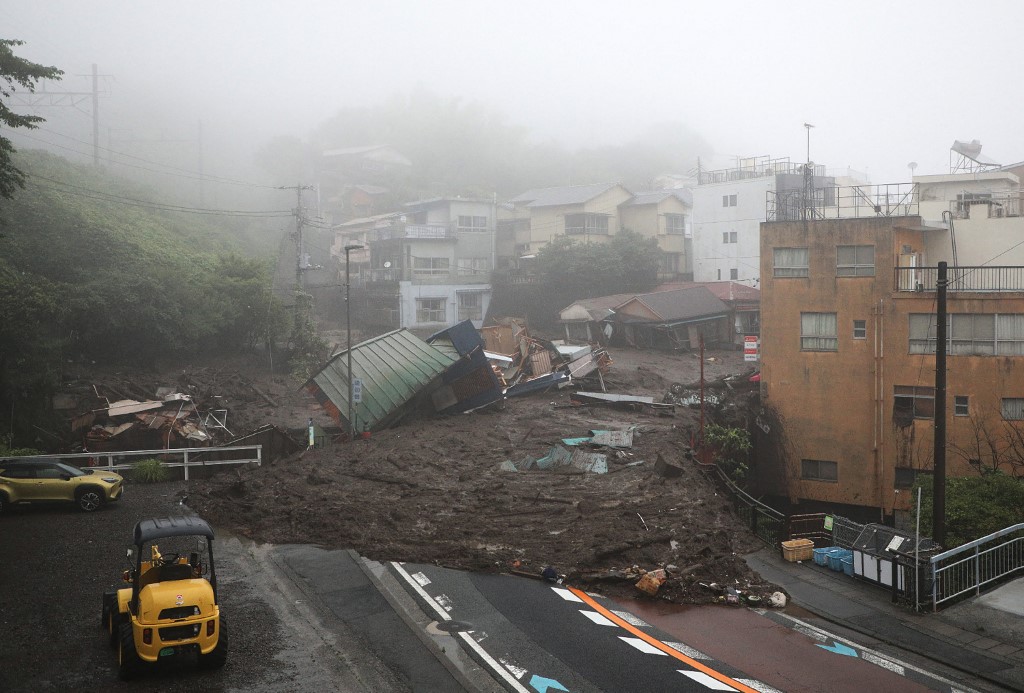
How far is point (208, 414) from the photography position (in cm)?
2891

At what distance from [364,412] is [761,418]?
1395 cm

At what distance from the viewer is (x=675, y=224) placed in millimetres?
60469

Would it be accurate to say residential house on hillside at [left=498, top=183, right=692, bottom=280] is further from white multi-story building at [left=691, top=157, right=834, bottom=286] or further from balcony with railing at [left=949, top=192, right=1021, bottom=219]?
balcony with railing at [left=949, top=192, right=1021, bottom=219]

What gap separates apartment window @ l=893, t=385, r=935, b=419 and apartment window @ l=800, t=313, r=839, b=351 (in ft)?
8.23

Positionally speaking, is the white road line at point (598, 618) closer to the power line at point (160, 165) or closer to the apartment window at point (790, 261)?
the apartment window at point (790, 261)

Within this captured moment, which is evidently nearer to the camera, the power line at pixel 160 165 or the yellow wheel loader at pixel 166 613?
the yellow wheel loader at pixel 166 613

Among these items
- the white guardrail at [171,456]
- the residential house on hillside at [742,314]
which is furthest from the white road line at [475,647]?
the residential house on hillside at [742,314]

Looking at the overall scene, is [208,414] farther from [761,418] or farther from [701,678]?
[701,678]

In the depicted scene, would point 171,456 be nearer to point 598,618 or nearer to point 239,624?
point 239,624

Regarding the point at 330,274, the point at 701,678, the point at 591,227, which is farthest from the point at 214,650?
the point at 330,274

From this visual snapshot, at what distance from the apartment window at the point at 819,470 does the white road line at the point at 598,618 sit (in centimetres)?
1788

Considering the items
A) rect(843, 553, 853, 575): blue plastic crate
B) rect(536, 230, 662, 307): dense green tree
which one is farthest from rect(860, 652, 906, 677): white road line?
rect(536, 230, 662, 307): dense green tree

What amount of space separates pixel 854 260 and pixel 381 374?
54.9 ft

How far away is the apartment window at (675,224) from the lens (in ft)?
196
